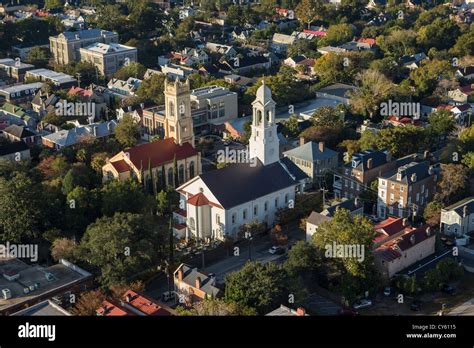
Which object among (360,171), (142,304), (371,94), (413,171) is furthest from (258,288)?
(371,94)

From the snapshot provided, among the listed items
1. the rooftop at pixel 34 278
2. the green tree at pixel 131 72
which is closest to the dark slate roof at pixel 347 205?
the rooftop at pixel 34 278

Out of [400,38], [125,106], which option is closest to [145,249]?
[125,106]

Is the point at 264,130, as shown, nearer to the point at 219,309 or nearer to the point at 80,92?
the point at 219,309

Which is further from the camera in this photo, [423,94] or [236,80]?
[236,80]

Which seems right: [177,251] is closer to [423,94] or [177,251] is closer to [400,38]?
[423,94]

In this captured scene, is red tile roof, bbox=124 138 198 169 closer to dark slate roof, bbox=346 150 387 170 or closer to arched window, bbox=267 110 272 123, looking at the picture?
arched window, bbox=267 110 272 123

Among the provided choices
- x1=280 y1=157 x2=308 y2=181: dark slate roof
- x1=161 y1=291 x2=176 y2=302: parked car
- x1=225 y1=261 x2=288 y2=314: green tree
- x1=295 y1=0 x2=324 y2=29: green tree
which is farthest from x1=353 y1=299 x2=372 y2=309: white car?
x1=295 y1=0 x2=324 y2=29: green tree

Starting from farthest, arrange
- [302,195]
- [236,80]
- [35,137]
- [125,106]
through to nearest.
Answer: [236,80] → [125,106] → [35,137] → [302,195]

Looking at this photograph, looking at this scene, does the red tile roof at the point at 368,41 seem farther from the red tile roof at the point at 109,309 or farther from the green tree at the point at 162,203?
the red tile roof at the point at 109,309
